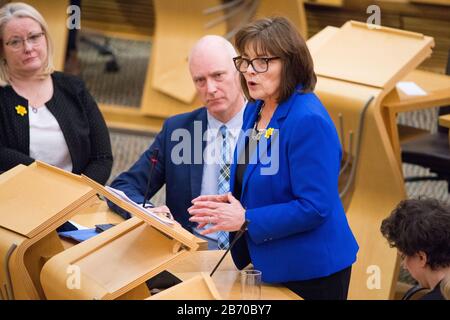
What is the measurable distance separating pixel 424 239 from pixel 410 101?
5.11 feet

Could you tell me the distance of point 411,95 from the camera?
4371 mm

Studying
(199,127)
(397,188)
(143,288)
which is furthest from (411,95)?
(143,288)

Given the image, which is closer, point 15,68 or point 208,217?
point 208,217

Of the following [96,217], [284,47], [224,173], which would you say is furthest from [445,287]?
[96,217]

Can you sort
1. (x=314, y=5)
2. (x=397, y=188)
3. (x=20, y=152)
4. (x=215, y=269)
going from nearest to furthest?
(x=215, y=269) → (x=20, y=152) → (x=397, y=188) → (x=314, y=5)

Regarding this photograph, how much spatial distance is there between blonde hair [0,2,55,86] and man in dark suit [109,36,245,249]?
0.58m

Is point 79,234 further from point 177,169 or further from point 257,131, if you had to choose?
point 257,131

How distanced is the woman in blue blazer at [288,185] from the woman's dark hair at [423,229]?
0.48 ft

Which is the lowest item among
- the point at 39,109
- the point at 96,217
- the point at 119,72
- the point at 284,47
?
the point at 119,72

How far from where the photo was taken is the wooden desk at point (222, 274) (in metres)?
2.75

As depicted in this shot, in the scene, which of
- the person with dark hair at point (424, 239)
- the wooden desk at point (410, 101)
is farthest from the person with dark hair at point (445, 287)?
the wooden desk at point (410, 101)

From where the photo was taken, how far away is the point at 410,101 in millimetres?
4258
